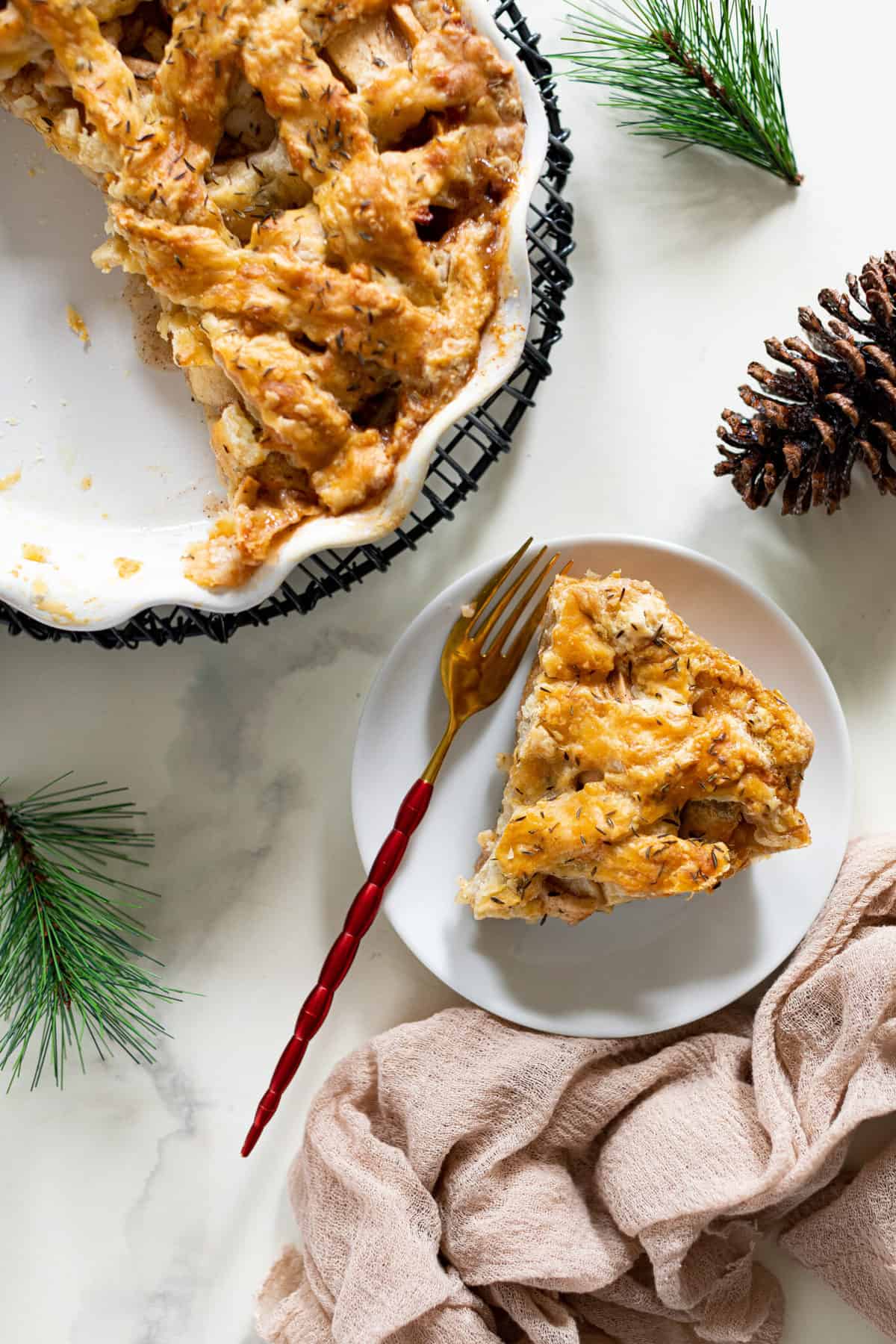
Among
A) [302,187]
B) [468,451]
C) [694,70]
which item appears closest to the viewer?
[302,187]

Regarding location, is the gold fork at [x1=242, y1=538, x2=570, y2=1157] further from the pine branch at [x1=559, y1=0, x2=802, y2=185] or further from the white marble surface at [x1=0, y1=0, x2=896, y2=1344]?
the pine branch at [x1=559, y1=0, x2=802, y2=185]

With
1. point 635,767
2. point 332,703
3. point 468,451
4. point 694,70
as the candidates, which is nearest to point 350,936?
point 332,703

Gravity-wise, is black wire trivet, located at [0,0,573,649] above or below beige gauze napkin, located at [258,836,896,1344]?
above

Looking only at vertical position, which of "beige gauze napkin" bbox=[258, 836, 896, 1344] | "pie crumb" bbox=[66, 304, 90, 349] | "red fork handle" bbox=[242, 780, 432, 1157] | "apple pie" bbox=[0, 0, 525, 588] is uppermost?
"apple pie" bbox=[0, 0, 525, 588]

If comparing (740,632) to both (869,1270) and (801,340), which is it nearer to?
(801,340)

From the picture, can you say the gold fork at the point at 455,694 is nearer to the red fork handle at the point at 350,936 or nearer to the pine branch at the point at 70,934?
the red fork handle at the point at 350,936

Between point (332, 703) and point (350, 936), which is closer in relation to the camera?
point (350, 936)

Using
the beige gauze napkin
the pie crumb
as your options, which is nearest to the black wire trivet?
the pie crumb

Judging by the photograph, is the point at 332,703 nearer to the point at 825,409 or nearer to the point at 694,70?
the point at 825,409
